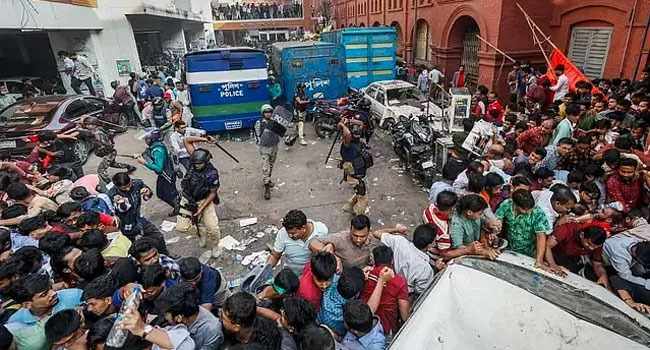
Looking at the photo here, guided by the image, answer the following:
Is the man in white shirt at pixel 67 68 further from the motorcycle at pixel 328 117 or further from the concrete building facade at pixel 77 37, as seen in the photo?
the motorcycle at pixel 328 117

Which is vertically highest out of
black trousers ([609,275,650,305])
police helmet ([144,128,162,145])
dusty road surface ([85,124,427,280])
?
police helmet ([144,128,162,145])

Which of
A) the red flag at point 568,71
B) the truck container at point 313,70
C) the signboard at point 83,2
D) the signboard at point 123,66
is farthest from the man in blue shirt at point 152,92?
the red flag at point 568,71

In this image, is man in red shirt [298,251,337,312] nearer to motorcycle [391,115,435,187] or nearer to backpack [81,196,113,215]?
backpack [81,196,113,215]

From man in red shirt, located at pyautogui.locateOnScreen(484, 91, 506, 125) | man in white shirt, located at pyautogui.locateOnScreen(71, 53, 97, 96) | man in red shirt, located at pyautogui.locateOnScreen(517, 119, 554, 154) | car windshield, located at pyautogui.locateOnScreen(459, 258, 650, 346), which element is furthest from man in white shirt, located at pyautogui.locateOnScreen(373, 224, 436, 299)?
man in white shirt, located at pyautogui.locateOnScreen(71, 53, 97, 96)

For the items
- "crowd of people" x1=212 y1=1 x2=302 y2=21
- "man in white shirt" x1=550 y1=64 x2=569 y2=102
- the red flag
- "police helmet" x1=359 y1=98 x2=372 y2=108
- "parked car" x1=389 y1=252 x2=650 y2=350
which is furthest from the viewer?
"crowd of people" x1=212 y1=1 x2=302 y2=21

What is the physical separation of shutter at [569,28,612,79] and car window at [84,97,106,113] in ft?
40.9

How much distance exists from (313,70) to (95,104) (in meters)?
5.85

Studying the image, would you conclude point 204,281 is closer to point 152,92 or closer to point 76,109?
point 76,109

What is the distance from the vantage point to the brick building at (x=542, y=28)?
833 cm

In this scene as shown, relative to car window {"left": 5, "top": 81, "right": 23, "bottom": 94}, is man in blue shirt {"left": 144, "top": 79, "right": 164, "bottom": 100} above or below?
below

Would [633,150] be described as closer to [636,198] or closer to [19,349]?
[636,198]

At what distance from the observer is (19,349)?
230cm

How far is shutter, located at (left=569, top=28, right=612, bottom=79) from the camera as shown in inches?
357

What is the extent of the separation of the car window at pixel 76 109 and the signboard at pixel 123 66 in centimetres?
696
